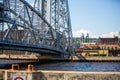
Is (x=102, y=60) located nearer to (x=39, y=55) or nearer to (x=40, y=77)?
(x=39, y=55)

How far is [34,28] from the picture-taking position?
321ft

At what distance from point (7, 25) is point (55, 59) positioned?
55.3m

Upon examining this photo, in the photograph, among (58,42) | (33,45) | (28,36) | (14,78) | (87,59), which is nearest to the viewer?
(14,78)

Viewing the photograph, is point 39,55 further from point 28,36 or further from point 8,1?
point 8,1

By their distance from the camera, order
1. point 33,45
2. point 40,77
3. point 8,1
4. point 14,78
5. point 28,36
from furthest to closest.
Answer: point 28,36, point 33,45, point 8,1, point 40,77, point 14,78

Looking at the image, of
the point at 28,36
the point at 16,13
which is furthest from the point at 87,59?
the point at 16,13

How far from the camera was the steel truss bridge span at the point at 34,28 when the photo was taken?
70625 mm

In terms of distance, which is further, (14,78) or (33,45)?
(33,45)

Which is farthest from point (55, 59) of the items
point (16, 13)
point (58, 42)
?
point (16, 13)

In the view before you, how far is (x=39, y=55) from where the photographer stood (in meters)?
129

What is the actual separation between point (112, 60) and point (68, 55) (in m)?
17.4

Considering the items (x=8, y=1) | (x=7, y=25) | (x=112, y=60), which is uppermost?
(x=8, y=1)

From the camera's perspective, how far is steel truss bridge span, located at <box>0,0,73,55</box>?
70625mm

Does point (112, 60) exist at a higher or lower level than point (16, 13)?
lower
